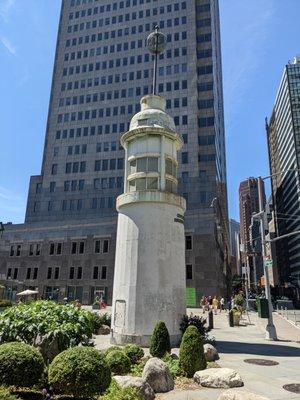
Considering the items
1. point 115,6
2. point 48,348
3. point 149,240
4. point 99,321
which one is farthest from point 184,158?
point 48,348

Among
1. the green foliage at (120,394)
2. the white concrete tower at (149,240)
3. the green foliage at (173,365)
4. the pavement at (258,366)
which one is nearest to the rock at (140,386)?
the green foliage at (120,394)

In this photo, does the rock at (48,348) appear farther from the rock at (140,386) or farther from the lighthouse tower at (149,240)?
the lighthouse tower at (149,240)

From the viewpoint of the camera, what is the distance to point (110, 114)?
8925 centimetres

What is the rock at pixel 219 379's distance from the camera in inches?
444

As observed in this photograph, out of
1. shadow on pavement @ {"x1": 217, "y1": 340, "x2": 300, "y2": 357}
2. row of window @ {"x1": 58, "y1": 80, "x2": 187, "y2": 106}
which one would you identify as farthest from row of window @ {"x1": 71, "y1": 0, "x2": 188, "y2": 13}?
shadow on pavement @ {"x1": 217, "y1": 340, "x2": 300, "y2": 357}

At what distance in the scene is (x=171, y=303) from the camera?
1991 cm

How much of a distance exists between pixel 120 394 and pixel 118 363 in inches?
138

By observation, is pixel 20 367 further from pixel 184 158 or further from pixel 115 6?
pixel 115 6

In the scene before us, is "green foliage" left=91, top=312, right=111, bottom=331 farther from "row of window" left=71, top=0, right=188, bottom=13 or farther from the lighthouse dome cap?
"row of window" left=71, top=0, right=188, bottom=13

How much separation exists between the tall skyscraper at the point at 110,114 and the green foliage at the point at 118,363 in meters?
53.9

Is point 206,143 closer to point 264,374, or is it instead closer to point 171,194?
point 171,194

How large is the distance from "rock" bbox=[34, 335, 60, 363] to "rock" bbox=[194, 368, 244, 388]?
4.94 meters

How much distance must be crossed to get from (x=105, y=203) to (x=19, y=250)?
21.5m

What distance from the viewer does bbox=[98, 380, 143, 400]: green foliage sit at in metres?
8.99
